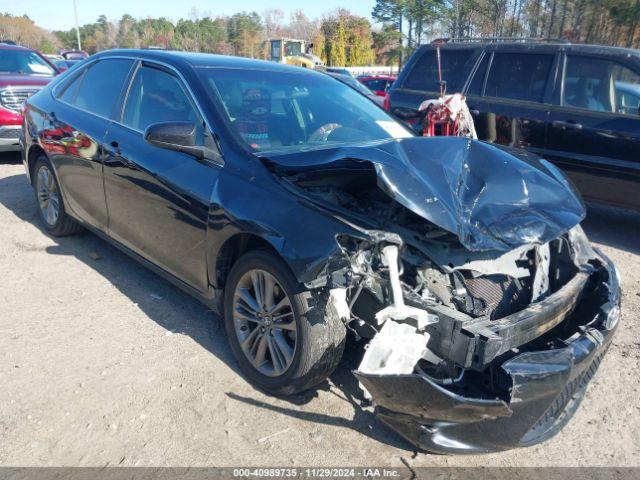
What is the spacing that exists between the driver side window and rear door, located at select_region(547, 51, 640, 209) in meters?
4.11

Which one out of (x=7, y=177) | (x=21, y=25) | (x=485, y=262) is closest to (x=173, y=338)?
(x=485, y=262)

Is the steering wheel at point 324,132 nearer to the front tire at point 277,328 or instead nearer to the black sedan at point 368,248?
the black sedan at point 368,248

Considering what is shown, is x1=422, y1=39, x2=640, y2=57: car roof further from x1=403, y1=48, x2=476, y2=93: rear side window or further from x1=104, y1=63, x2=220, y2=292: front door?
x1=104, y1=63, x2=220, y2=292: front door

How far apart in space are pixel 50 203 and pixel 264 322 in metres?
3.33

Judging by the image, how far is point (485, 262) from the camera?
2.77 m

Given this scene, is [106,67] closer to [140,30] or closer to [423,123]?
[423,123]

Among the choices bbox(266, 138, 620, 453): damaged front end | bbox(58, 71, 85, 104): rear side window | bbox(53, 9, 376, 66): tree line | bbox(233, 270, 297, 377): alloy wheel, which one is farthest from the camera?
bbox(53, 9, 376, 66): tree line

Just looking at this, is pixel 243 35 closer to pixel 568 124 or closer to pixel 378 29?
pixel 378 29

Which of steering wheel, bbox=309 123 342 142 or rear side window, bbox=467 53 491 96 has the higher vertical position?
rear side window, bbox=467 53 491 96

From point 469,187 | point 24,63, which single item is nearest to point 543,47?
point 469,187

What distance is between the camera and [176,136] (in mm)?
3139

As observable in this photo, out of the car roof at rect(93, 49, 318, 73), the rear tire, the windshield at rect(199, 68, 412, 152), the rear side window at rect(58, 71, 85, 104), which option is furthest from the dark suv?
the rear tire

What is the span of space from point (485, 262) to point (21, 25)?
269 ft

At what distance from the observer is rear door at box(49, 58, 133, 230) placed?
167 inches
